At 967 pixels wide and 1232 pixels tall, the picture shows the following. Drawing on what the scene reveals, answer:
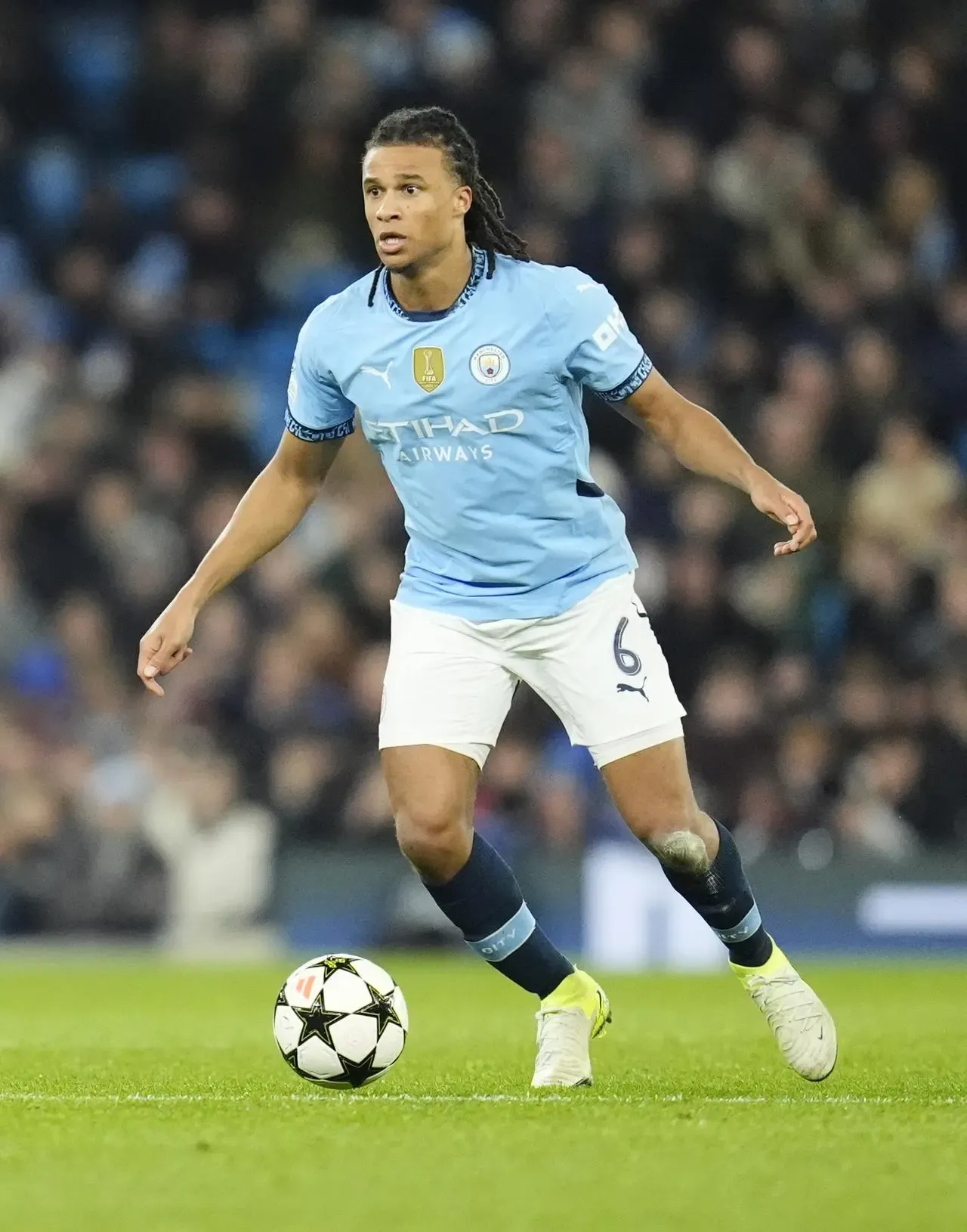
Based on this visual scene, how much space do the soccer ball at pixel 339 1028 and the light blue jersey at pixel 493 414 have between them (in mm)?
917

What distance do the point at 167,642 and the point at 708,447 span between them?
4.45 ft

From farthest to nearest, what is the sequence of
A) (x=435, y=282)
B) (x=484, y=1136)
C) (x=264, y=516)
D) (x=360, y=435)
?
(x=360, y=435)
(x=264, y=516)
(x=435, y=282)
(x=484, y=1136)

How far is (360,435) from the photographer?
13234 millimetres

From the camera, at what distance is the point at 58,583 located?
13.1 meters

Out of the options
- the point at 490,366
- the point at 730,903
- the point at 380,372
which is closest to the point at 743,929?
the point at 730,903

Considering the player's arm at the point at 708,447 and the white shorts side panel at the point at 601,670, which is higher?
the player's arm at the point at 708,447

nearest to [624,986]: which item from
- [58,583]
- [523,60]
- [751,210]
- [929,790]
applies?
[929,790]

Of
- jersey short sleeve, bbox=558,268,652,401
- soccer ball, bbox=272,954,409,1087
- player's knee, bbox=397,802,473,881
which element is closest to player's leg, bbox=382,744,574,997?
player's knee, bbox=397,802,473,881

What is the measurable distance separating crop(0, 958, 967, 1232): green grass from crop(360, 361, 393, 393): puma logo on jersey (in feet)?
5.43

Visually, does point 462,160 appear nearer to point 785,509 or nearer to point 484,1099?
point 785,509

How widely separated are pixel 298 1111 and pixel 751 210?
9.92 meters

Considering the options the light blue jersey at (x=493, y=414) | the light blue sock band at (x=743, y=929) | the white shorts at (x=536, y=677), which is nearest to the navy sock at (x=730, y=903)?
the light blue sock band at (x=743, y=929)

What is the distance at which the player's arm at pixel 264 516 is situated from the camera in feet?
18.7

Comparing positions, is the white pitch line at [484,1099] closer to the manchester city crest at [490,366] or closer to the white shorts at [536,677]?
the white shorts at [536,677]
